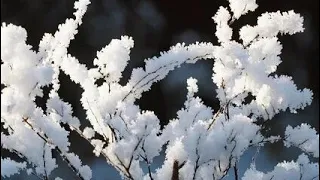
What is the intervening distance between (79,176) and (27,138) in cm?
39

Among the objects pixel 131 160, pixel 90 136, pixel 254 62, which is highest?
pixel 254 62

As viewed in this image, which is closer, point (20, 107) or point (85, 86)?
point (20, 107)

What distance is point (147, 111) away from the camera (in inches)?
103

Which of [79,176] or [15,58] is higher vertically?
[15,58]

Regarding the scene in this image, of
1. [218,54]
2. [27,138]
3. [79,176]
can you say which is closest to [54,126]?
[27,138]

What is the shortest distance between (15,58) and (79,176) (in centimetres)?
81

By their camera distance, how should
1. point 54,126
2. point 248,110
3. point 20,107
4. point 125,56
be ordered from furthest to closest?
point 248,110
point 125,56
point 54,126
point 20,107

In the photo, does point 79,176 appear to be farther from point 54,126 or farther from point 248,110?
point 248,110

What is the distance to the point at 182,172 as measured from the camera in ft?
10.2

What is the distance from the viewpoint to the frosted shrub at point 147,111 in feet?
8.72

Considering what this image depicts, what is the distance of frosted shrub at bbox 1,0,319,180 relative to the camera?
2658 mm

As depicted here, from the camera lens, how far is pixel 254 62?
2.98 meters

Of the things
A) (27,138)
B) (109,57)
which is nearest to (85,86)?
(109,57)

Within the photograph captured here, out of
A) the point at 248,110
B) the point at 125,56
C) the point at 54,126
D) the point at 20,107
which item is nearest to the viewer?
the point at 20,107
